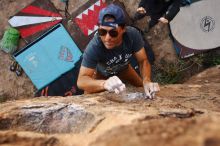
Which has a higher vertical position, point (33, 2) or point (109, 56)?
point (33, 2)

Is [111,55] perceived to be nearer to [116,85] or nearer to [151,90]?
[151,90]

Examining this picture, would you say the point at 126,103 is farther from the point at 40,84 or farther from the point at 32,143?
the point at 40,84

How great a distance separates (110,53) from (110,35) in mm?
301

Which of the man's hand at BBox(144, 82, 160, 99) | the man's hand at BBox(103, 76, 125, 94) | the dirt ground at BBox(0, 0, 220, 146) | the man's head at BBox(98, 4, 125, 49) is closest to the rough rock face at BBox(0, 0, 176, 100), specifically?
the dirt ground at BBox(0, 0, 220, 146)

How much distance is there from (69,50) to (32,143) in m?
3.80

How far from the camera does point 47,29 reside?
5863mm

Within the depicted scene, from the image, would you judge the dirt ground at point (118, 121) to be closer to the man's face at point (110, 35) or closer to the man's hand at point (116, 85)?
the man's hand at point (116, 85)

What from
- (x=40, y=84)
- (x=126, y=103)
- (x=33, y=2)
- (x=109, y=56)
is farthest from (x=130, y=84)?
(x=33, y=2)

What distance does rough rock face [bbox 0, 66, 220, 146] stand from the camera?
151cm

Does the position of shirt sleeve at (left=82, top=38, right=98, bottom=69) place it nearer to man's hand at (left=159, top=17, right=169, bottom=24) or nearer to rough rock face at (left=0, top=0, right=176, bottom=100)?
man's hand at (left=159, top=17, right=169, bottom=24)

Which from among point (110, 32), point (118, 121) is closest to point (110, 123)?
point (118, 121)

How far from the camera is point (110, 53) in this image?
3334 mm

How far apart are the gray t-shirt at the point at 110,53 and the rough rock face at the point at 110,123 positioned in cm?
41

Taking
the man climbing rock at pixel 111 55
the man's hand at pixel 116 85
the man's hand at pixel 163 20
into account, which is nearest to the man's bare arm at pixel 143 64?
the man climbing rock at pixel 111 55
